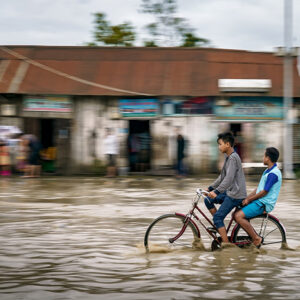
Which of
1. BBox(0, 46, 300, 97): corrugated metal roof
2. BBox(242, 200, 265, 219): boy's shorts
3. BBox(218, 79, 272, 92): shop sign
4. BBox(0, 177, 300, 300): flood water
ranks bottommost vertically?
BBox(0, 177, 300, 300): flood water

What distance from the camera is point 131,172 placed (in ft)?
70.9

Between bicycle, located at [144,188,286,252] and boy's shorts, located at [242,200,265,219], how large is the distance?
4.1 inches

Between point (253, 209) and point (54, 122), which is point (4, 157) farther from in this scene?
point (253, 209)

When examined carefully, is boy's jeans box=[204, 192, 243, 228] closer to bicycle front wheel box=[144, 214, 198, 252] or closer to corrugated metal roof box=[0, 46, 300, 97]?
bicycle front wheel box=[144, 214, 198, 252]

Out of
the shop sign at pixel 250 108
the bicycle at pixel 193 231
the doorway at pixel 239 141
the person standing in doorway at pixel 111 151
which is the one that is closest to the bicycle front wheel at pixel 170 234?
the bicycle at pixel 193 231

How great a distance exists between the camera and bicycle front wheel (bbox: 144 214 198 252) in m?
7.58

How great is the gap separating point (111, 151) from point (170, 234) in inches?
484

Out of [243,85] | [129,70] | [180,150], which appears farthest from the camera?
[129,70]

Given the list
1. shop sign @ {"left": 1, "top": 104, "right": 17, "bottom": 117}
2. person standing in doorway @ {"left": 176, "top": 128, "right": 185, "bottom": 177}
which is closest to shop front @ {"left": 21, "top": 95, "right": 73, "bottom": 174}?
shop sign @ {"left": 1, "top": 104, "right": 17, "bottom": 117}

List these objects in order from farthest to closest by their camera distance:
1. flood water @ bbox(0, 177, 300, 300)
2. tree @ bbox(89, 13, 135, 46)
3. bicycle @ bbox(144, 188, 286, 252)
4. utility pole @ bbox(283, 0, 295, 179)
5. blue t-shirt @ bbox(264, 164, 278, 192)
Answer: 1. tree @ bbox(89, 13, 135, 46)
2. utility pole @ bbox(283, 0, 295, 179)
3. bicycle @ bbox(144, 188, 286, 252)
4. blue t-shirt @ bbox(264, 164, 278, 192)
5. flood water @ bbox(0, 177, 300, 300)

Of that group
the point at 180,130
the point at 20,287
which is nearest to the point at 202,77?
the point at 180,130

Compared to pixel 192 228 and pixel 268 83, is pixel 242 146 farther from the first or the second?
pixel 192 228

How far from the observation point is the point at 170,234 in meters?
7.82

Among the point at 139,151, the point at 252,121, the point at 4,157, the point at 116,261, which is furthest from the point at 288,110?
the point at 116,261
